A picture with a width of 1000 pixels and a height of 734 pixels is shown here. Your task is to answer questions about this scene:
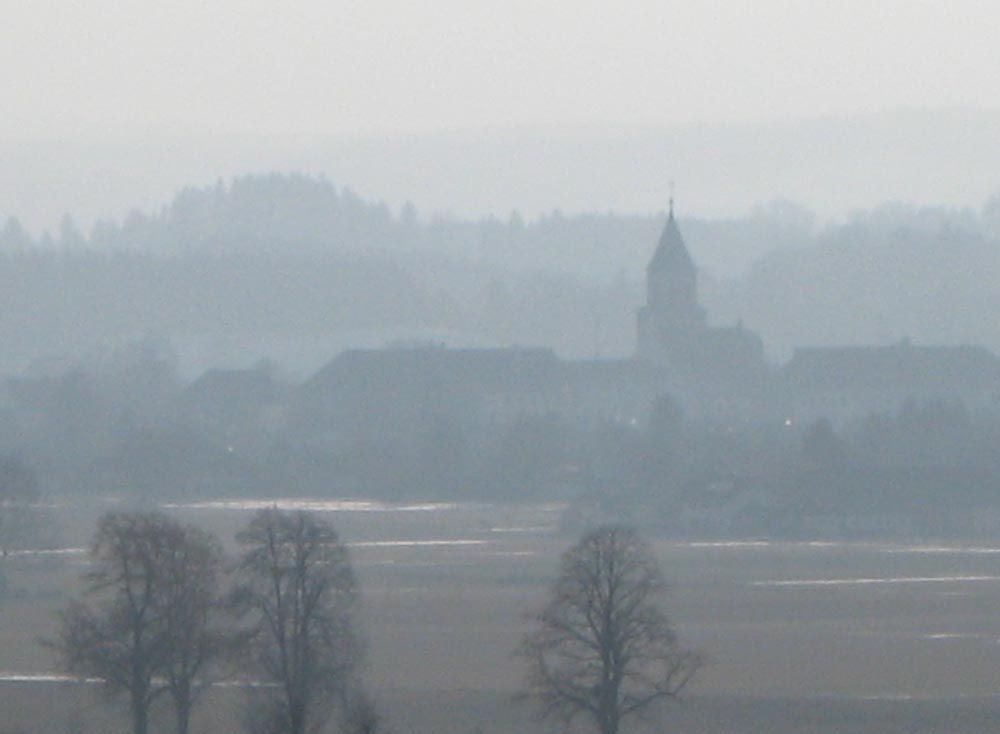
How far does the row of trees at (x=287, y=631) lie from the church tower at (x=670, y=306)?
61741 mm

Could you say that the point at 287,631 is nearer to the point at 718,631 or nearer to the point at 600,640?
the point at 600,640

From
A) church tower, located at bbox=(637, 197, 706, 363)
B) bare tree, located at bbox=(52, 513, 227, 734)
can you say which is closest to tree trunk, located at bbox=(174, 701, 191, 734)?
bare tree, located at bbox=(52, 513, 227, 734)

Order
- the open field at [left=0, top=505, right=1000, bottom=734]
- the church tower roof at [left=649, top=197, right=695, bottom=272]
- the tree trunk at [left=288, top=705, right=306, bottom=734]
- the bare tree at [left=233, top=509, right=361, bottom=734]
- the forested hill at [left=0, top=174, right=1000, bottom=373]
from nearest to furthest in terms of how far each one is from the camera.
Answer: the tree trunk at [left=288, top=705, right=306, bottom=734] → the bare tree at [left=233, top=509, right=361, bottom=734] → the open field at [left=0, top=505, right=1000, bottom=734] → the church tower roof at [left=649, top=197, right=695, bottom=272] → the forested hill at [left=0, top=174, right=1000, bottom=373]

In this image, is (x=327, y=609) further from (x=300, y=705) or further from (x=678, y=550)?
(x=678, y=550)

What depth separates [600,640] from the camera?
25.4 metres

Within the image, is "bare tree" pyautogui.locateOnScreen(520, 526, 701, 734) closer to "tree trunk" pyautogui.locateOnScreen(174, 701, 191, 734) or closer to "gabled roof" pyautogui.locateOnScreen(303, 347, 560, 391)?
"tree trunk" pyautogui.locateOnScreen(174, 701, 191, 734)

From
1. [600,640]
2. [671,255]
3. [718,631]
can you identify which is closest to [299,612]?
[600,640]

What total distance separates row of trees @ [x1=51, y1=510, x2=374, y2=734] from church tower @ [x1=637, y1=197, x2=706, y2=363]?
61.8 meters

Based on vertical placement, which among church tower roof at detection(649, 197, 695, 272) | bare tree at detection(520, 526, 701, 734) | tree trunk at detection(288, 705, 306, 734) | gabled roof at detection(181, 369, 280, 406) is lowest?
tree trunk at detection(288, 705, 306, 734)

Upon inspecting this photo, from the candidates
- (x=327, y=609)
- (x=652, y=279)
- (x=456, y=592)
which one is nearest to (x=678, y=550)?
(x=456, y=592)

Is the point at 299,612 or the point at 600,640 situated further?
the point at 299,612

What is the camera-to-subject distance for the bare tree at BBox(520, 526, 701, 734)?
992 inches

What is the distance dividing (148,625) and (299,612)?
126cm

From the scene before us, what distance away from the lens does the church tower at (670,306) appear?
88.6m
